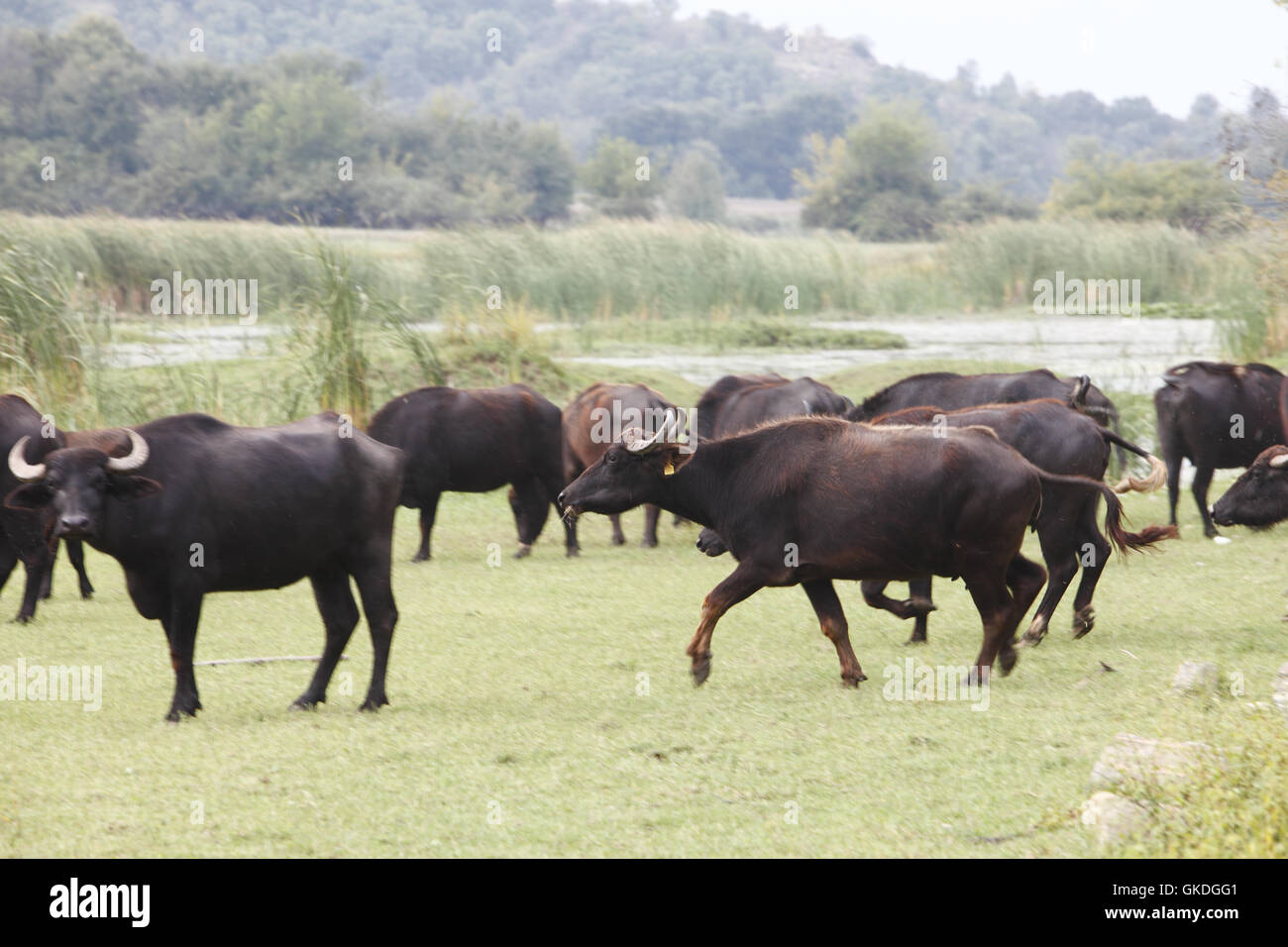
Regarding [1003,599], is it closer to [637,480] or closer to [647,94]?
[637,480]

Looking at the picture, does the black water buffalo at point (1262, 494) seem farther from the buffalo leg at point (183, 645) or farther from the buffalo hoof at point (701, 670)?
the buffalo leg at point (183, 645)

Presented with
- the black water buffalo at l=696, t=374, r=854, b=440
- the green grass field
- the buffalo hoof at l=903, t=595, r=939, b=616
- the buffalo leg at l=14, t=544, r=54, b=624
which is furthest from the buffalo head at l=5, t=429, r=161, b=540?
the black water buffalo at l=696, t=374, r=854, b=440

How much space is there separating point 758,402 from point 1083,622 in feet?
18.4

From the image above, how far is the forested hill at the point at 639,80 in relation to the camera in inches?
4663

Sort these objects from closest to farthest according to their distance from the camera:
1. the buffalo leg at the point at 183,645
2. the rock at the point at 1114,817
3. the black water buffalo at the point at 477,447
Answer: the rock at the point at 1114,817 → the buffalo leg at the point at 183,645 → the black water buffalo at the point at 477,447

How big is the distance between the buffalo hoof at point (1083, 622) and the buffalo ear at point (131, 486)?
19.5 feet

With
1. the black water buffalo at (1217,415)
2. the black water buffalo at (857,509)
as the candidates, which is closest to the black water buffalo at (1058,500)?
the black water buffalo at (857,509)

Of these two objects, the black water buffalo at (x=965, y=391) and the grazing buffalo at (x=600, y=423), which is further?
the grazing buffalo at (x=600, y=423)

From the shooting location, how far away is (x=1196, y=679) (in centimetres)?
810

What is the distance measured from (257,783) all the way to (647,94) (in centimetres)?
14168

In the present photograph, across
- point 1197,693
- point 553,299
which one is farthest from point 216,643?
point 553,299

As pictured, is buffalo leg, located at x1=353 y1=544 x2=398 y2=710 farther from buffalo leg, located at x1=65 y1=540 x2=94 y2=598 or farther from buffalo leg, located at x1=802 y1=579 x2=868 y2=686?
buffalo leg, located at x1=65 y1=540 x2=94 y2=598

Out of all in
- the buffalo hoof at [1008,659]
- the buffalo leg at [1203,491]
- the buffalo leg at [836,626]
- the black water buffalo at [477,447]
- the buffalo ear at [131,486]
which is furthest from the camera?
the buffalo leg at [1203,491]

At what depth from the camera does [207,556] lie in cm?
808
